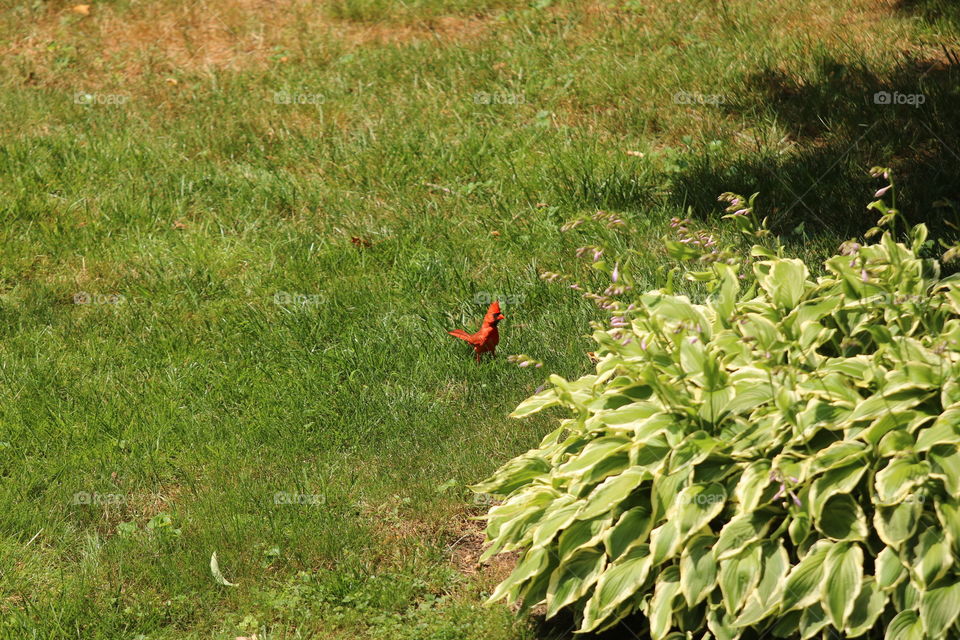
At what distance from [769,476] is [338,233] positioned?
4181 millimetres

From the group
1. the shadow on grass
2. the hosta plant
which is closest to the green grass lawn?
the shadow on grass

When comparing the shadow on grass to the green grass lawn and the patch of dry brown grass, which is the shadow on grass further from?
the patch of dry brown grass

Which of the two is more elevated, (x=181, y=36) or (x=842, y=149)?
(x=181, y=36)

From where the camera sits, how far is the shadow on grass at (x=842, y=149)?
6.62 m

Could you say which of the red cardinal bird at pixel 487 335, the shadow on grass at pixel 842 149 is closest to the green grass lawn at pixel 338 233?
the shadow on grass at pixel 842 149

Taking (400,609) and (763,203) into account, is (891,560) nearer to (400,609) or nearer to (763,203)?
(400,609)

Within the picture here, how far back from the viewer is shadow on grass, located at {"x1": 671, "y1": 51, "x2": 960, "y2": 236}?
662 cm

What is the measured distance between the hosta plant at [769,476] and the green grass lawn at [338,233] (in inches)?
19.9

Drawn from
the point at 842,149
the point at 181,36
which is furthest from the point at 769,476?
the point at 181,36

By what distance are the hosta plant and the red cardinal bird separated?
1.35 m

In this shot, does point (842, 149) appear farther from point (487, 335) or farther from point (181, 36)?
point (181, 36)

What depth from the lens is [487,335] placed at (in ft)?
17.6

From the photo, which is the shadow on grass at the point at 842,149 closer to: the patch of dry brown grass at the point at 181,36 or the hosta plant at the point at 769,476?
the hosta plant at the point at 769,476

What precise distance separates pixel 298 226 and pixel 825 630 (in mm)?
4711
